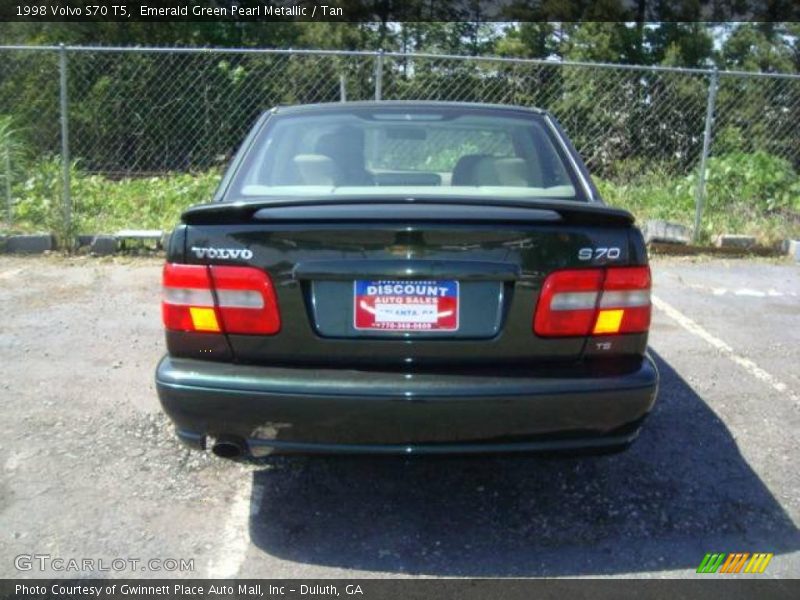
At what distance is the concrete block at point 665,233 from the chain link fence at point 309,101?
75 centimetres

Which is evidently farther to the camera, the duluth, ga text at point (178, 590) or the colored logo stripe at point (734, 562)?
the colored logo stripe at point (734, 562)

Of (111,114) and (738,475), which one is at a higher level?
(111,114)

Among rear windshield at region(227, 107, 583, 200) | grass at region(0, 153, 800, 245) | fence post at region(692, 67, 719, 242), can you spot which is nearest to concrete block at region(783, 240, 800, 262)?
grass at region(0, 153, 800, 245)

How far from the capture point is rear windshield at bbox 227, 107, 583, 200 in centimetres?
350

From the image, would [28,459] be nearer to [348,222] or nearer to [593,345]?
[348,222]

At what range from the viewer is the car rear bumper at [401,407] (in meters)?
2.60

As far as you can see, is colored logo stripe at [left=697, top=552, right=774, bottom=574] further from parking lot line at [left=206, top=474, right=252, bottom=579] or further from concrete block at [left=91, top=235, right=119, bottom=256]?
concrete block at [left=91, top=235, right=119, bottom=256]

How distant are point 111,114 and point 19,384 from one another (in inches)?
300

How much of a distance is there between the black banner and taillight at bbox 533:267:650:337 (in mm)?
886

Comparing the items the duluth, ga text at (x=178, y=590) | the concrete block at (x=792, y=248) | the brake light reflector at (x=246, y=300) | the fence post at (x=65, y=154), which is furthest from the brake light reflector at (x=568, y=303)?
the concrete block at (x=792, y=248)

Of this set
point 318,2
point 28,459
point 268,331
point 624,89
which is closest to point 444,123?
point 268,331

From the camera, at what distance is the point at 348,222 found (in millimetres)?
2658

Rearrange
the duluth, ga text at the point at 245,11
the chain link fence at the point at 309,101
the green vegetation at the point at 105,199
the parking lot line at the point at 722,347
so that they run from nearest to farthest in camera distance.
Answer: the parking lot line at the point at 722,347 → the green vegetation at the point at 105,199 → the chain link fence at the point at 309,101 → the duluth, ga text at the point at 245,11

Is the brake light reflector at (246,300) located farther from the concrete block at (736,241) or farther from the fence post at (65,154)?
the concrete block at (736,241)
